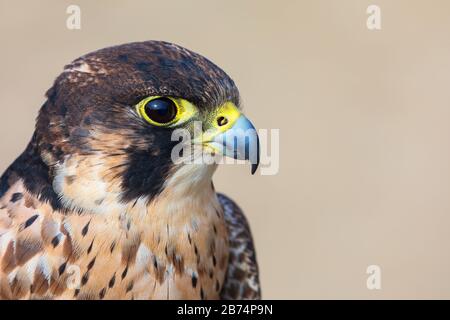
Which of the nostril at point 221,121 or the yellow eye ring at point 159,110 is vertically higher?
the yellow eye ring at point 159,110

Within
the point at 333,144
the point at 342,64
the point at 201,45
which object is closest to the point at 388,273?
the point at 333,144

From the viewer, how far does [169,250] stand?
401cm

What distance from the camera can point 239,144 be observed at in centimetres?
374

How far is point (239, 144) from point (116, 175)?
21.0 inches

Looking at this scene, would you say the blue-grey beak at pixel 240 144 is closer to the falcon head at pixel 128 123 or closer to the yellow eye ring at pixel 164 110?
the falcon head at pixel 128 123

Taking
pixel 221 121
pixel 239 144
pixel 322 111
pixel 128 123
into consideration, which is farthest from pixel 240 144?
pixel 322 111

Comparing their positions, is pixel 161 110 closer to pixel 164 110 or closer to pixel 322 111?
pixel 164 110

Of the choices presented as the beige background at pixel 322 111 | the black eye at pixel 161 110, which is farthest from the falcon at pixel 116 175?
the beige background at pixel 322 111

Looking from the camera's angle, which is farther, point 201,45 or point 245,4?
point 245,4

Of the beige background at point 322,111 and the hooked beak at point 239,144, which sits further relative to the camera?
the beige background at point 322,111

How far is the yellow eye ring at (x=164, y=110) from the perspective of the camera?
3.68m

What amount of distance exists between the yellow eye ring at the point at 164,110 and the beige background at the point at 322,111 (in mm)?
5906
